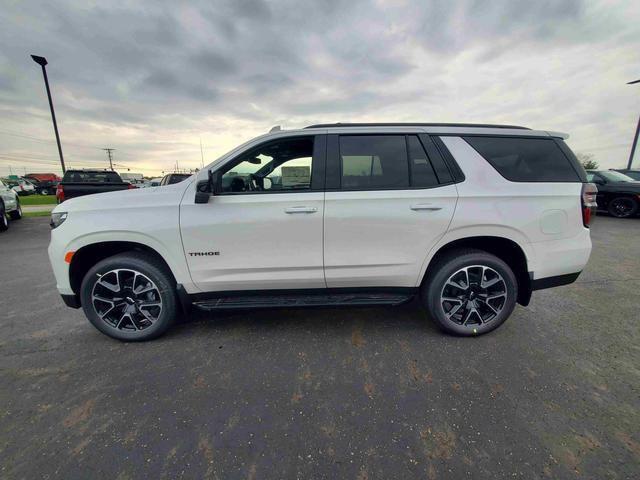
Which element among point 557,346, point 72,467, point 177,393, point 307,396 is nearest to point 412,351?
point 307,396

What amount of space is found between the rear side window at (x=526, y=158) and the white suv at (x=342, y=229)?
1cm

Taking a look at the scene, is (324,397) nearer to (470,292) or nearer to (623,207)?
(470,292)

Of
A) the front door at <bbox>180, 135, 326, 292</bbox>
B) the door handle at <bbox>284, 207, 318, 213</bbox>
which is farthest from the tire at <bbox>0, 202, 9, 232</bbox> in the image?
the door handle at <bbox>284, 207, 318, 213</bbox>

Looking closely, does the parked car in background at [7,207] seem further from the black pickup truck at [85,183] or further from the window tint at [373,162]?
the window tint at [373,162]

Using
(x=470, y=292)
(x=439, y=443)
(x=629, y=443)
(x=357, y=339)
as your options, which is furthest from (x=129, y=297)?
(x=629, y=443)

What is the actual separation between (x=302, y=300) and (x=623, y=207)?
1318cm

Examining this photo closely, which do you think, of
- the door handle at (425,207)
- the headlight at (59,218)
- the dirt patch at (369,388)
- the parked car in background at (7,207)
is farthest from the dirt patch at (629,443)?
the parked car in background at (7,207)

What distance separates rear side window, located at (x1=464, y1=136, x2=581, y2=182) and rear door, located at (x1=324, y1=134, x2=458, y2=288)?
47cm

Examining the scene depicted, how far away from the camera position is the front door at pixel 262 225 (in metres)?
2.50

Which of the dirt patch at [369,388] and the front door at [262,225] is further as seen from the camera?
the front door at [262,225]

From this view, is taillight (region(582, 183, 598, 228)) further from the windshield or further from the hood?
the windshield

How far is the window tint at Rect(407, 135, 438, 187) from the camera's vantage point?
2600 mm

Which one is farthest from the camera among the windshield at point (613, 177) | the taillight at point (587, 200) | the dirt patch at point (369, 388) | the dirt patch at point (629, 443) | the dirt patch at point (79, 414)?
the windshield at point (613, 177)

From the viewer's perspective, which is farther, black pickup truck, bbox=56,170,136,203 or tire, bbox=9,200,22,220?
tire, bbox=9,200,22,220
